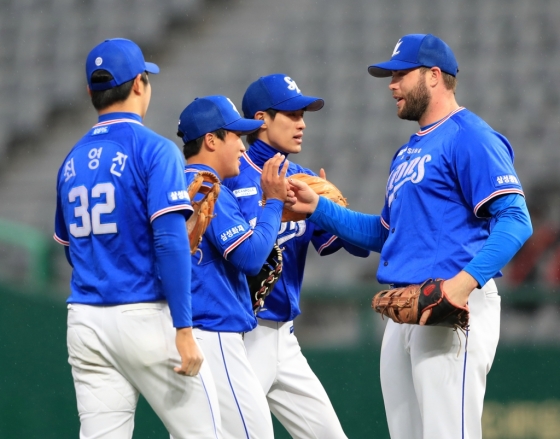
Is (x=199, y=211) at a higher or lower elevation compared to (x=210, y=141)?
lower

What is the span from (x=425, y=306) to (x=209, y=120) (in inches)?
45.6

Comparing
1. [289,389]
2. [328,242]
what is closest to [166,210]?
[289,389]

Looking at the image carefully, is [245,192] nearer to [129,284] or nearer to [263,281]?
[263,281]

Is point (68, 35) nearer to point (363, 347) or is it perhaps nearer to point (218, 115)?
point (363, 347)

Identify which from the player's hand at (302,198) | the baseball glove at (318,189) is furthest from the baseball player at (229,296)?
the baseball glove at (318,189)

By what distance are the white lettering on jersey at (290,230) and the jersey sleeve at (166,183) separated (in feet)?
3.67

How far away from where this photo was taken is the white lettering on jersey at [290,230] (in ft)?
13.3

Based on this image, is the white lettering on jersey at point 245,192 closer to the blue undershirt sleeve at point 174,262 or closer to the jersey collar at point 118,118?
the jersey collar at point 118,118

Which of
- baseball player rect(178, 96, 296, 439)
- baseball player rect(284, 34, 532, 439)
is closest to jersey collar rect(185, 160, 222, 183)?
baseball player rect(178, 96, 296, 439)

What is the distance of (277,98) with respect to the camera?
162 inches

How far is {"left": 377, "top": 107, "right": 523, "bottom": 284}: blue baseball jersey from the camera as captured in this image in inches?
130

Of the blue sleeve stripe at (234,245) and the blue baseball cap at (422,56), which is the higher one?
the blue baseball cap at (422,56)

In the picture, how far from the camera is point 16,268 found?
17.8ft

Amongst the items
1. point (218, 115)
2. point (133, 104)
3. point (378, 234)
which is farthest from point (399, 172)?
point (133, 104)
